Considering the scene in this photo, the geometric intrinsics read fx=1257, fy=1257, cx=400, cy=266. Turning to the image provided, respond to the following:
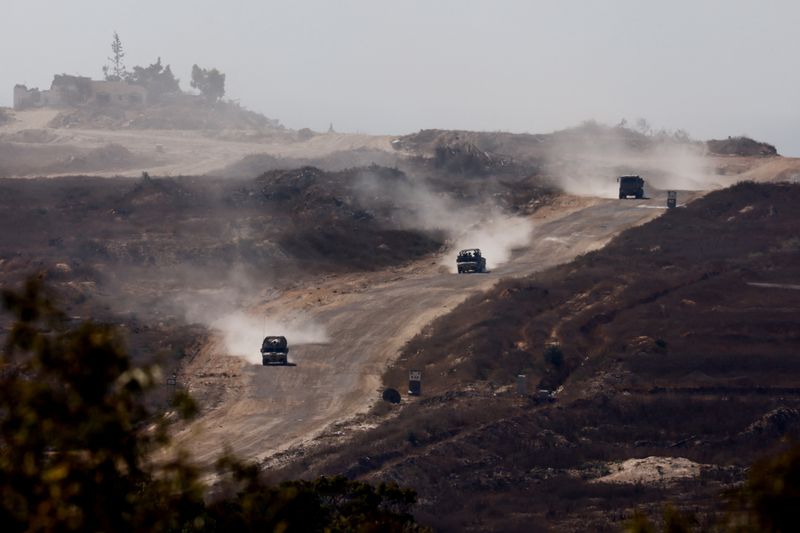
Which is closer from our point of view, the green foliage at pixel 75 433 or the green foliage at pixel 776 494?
the green foliage at pixel 75 433

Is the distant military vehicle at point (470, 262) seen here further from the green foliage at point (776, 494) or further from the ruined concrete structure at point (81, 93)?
the ruined concrete structure at point (81, 93)

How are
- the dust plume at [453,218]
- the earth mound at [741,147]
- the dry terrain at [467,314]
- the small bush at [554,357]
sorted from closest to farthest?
1. the dry terrain at [467,314]
2. the small bush at [554,357]
3. the dust plume at [453,218]
4. the earth mound at [741,147]

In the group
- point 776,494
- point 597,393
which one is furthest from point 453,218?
point 776,494

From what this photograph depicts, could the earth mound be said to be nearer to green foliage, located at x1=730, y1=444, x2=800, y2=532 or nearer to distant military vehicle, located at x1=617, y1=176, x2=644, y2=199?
distant military vehicle, located at x1=617, y1=176, x2=644, y2=199

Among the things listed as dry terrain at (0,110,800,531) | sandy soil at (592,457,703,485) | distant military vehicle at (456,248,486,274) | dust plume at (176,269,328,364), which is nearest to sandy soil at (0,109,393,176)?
dry terrain at (0,110,800,531)

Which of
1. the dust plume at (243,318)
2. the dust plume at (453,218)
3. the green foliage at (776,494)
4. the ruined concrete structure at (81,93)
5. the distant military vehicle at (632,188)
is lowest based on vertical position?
the dust plume at (243,318)

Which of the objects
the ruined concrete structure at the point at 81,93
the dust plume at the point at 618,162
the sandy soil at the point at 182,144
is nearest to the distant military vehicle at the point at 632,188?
the dust plume at the point at 618,162

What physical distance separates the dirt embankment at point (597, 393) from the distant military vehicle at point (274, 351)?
4.93 m

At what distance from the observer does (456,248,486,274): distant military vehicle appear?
235 feet

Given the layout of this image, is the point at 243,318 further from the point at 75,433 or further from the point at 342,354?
the point at 75,433

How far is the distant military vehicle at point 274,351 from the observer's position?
54312mm

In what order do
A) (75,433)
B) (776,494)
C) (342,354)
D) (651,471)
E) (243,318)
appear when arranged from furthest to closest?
(243,318) → (342,354) → (651,471) → (776,494) → (75,433)

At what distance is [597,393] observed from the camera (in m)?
48.5

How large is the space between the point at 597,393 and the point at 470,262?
24.3m
